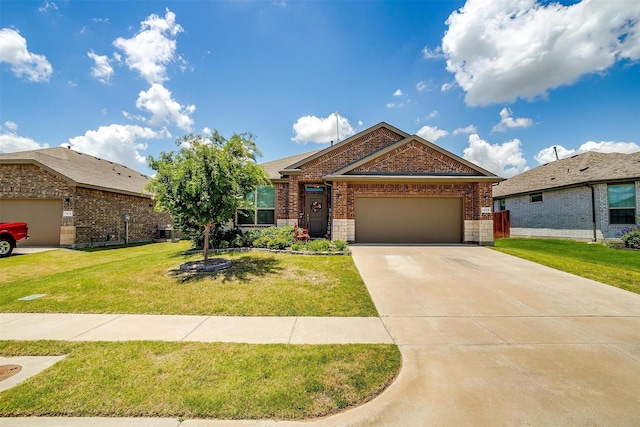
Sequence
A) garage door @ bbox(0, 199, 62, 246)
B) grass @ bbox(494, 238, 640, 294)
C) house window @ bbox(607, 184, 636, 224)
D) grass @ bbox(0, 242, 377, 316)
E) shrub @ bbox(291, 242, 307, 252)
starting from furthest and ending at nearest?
house window @ bbox(607, 184, 636, 224) < garage door @ bbox(0, 199, 62, 246) < shrub @ bbox(291, 242, 307, 252) < grass @ bbox(494, 238, 640, 294) < grass @ bbox(0, 242, 377, 316)

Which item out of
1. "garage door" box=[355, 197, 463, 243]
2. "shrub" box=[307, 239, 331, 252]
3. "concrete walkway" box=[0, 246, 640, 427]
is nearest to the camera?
"concrete walkway" box=[0, 246, 640, 427]

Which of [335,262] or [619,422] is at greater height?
[335,262]

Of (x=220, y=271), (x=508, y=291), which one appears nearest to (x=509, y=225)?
(x=508, y=291)

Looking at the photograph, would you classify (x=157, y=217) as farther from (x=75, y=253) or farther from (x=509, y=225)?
(x=509, y=225)

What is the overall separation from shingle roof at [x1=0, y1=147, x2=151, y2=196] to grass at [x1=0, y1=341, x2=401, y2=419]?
919 cm

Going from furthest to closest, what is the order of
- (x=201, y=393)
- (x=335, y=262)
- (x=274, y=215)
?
(x=274, y=215)
(x=335, y=262)
(x=201, y=393)

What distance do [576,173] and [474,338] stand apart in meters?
19.5

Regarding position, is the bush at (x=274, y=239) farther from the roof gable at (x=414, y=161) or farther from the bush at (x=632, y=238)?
the bush at (x=632, y=238)

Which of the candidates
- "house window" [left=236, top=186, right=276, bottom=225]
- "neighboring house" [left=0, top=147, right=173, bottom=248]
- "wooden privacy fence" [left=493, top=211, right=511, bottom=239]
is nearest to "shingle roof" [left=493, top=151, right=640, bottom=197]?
"wooden privacy fence" [left=493, top=211, right=511, bottom=239]

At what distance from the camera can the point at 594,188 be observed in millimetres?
15133

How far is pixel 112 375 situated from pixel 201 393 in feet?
4.06

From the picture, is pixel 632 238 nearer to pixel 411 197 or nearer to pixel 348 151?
pixel 411 197

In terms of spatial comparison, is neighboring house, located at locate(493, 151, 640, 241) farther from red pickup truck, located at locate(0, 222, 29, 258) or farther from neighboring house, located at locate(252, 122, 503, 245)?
red pickup truck, located at locate(0, 222, 29, 258)

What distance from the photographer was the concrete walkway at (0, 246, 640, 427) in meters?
2.67
